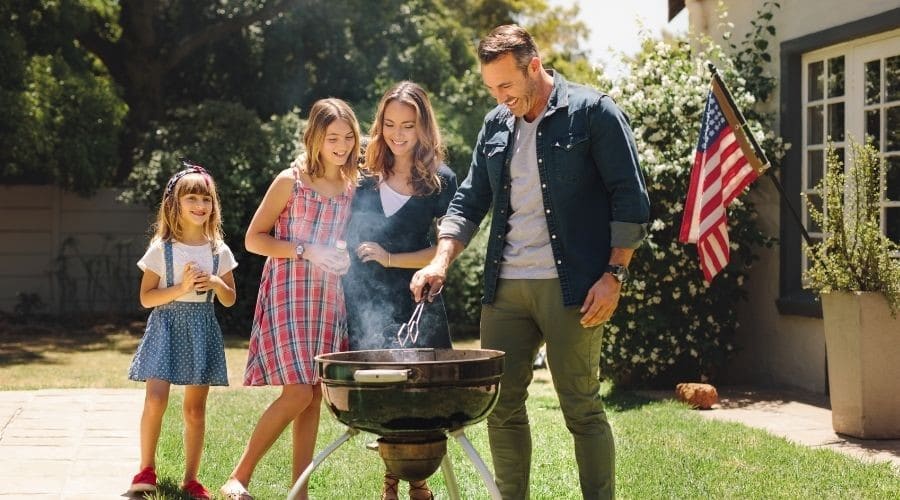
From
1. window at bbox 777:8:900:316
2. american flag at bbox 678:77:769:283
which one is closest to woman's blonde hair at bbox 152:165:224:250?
american flag at bbox 678:77:769:283

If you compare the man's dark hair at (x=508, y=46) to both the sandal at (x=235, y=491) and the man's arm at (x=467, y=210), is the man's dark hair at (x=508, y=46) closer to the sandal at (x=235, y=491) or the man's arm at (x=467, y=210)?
the man's arm at (x=467, y=210)

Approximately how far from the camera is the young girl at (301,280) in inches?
161

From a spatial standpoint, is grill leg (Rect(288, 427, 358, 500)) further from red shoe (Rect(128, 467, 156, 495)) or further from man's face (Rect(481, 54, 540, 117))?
red shoe (Rect(128, 467, 156, 495))

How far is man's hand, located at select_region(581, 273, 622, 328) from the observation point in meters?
3.45

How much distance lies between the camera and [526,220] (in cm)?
366

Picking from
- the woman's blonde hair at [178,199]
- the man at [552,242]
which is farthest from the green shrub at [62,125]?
the man at [552,242]

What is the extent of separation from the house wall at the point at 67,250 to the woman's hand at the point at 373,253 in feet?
31.8

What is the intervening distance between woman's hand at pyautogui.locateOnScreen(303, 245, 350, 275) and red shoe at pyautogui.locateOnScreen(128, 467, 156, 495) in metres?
1.15

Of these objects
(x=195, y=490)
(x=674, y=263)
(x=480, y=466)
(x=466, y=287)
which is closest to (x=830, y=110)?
(x=674, y=263)

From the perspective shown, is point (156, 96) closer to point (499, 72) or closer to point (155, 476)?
point (155, 476)

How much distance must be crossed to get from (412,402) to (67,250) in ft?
36.9

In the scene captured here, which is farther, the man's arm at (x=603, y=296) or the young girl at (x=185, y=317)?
the young girl at (x=185, y=317)

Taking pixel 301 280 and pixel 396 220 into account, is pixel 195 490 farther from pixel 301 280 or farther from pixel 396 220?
pixel 396 220

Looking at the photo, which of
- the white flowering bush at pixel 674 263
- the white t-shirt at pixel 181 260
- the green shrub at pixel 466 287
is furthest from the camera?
the green shrub at pixel 466 287
